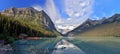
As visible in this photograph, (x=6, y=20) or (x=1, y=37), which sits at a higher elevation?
(x=6, y=20)

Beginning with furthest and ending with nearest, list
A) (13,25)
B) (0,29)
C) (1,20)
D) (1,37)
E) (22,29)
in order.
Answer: (22,29) → (13,25) → (1,20) → (0,29) → (1,37)

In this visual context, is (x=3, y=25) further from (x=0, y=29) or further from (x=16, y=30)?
(x=16, y=30)

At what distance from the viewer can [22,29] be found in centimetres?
19188

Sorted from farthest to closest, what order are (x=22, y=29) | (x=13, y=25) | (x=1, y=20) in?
(x=22, y=29) < (x=13, y=25) < (x=1, y=20)

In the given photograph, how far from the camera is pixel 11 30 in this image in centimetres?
16350

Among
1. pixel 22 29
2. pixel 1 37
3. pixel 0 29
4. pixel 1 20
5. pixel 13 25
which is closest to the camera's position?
pixel 1 37

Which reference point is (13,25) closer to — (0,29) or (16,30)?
(16,30)

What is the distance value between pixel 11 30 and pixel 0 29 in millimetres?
19822

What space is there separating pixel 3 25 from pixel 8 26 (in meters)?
7.11

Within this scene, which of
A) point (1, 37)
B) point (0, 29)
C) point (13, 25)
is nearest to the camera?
point (1, 37)

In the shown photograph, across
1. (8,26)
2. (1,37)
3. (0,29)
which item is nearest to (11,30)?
(8,26)

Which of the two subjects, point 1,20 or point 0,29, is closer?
point 0,29

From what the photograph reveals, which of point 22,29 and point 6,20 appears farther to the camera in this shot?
point 22,29

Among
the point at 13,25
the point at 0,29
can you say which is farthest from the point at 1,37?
the point at 13,25
